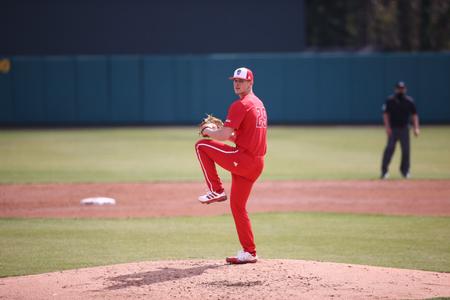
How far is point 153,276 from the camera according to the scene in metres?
8.52

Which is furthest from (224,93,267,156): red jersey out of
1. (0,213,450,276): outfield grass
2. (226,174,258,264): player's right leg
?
(0,213,450,276): outfield grass

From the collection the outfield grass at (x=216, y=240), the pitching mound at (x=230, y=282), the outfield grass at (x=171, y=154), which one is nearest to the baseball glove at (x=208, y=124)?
the pitching mound at (x=230, y=282)

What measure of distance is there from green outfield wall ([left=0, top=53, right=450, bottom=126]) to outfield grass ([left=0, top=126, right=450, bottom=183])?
187 cm

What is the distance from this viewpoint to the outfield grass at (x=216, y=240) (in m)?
10.1

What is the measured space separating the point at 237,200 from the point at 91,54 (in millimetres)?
30234

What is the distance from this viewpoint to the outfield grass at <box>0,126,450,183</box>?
19.5 m

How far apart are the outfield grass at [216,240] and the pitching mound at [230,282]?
89 cm

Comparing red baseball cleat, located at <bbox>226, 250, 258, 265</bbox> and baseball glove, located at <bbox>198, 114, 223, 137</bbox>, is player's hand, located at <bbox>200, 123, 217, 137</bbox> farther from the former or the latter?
red baseball cleat, located at <bbox>226, 250, 258, 265</bbox>

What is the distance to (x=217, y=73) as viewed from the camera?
35281mm

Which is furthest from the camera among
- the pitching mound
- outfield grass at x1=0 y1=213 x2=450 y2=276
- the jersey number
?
outfield grass at x1=0 y1=213 x2=450 y2=276

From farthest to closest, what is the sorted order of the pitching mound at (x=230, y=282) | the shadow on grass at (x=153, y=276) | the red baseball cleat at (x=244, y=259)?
the red baseball cleat at (x=244, y=259) → the shadow on grass at (x=153, y=276) → the pitching mound at (x=230, y=282)

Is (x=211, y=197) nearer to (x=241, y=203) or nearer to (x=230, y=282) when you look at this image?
(x=241, y=203)

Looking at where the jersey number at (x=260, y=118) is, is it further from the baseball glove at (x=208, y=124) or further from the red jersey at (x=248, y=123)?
the baseball glove at (x=208, y=124)

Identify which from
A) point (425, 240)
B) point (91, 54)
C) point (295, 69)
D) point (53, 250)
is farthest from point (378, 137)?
point (53, 250)
